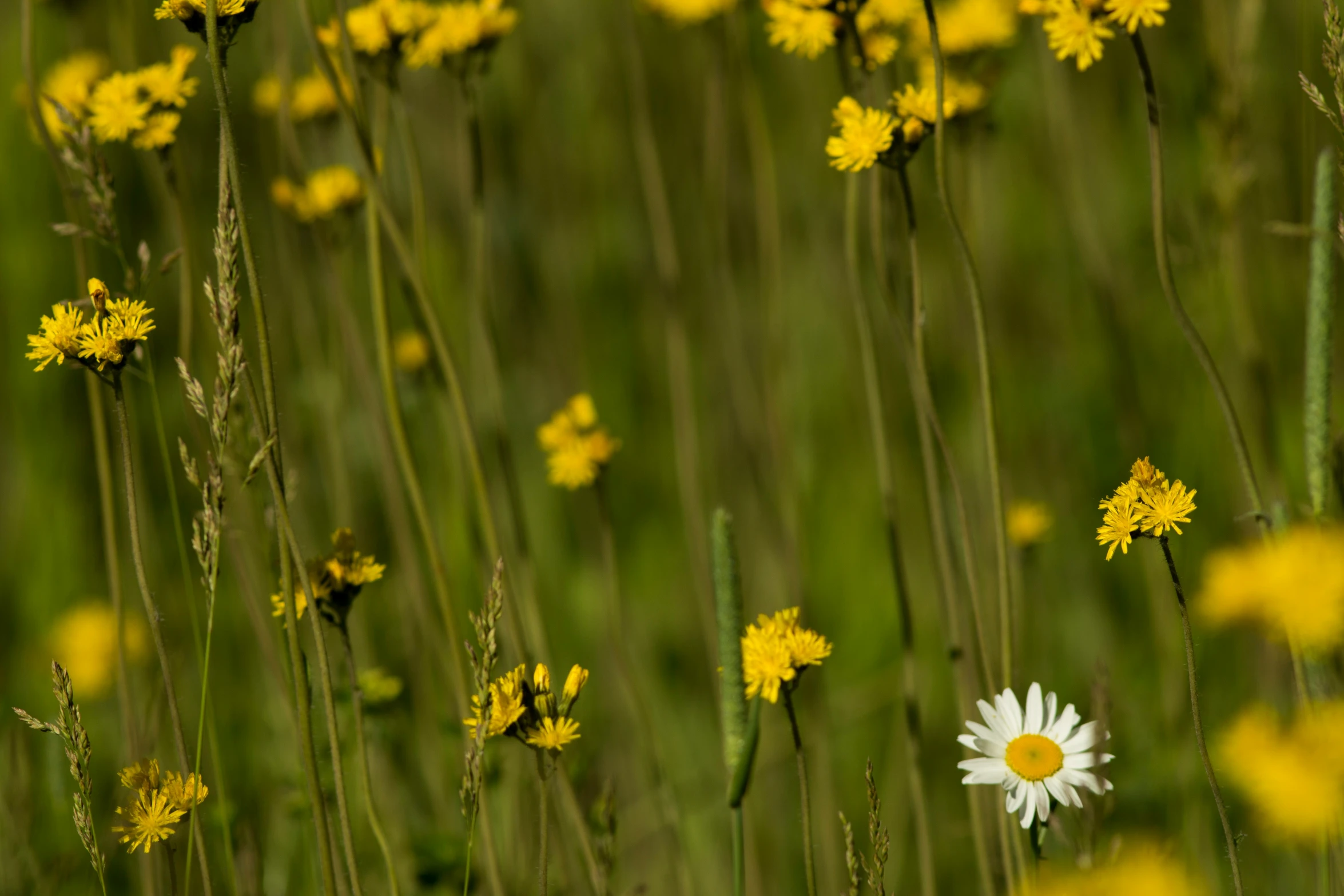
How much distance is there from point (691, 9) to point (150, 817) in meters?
1.05

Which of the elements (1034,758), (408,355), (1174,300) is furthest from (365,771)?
(408,355)

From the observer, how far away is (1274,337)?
1878 mm

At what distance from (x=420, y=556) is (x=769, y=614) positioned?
61 cm

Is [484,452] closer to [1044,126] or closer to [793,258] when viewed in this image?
[793,258]

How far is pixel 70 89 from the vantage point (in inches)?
50.4

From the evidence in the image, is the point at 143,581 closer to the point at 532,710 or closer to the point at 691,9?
the point at 532,710

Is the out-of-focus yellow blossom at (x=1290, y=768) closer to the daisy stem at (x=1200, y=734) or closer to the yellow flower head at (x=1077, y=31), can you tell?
the daisy stem at (x=1200, y=734)

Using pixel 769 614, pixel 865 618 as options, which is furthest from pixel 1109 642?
pixel 769 614

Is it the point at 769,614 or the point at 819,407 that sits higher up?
the point at 819,407

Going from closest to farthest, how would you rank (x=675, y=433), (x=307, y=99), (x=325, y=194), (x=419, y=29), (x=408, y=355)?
(x=419, y=29), (x=325, y=194), (x=307, y=99), (x=408, y=355), (x=675, y=433)

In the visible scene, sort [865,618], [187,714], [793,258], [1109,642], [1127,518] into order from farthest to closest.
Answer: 1. [793,258]
2. [865,618]
3. [1109,642]
4. [187,714]
5. [1127,518]

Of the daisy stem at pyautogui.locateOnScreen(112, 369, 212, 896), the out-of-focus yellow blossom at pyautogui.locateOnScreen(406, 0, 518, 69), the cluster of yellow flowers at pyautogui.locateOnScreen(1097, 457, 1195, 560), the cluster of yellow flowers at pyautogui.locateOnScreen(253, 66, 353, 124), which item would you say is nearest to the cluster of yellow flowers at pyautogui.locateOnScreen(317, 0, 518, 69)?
the out-of-focus yellow blossom at pyautogui.locateOnScreen(406, 0, 518, 69)

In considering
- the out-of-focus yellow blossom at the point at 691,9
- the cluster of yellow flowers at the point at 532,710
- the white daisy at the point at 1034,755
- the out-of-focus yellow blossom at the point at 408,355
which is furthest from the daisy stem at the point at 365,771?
the out-of-focus yellow blossom at the point at 691,9

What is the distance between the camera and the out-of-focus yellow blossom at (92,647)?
5.05 feet
